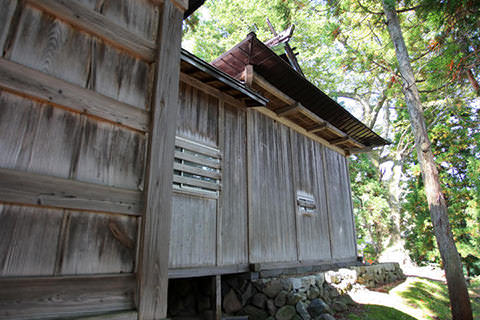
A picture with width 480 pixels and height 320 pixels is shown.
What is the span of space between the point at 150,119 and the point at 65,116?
1.91ft

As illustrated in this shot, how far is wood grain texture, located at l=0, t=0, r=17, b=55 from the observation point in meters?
1.70

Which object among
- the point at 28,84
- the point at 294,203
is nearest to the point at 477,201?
the point at 294,203

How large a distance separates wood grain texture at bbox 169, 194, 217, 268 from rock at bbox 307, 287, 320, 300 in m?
Result: 2.50

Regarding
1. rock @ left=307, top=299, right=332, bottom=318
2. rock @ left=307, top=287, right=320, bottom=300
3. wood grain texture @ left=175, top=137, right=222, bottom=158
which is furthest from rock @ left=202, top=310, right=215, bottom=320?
wood grain texture @ left=175, top=137, right=222, bottom=158

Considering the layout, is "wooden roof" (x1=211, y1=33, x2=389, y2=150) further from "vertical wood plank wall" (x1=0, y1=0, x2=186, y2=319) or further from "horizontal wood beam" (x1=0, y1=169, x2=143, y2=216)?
"horizontal wood beam" (x1=0, y1=169, x2=143, y2=216)

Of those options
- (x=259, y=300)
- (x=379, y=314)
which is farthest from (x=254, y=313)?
(x=379, y=314)

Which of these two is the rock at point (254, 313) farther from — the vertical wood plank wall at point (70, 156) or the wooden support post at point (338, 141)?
the wooden support post at point (338, 141)

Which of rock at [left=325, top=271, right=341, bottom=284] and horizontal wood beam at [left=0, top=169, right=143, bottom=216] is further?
rock at [left=325, top=271, right=341, bottom=284]

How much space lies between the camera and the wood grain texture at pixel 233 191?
19.1ft

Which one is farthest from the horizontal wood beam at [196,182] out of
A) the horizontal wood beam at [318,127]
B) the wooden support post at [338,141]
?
the wooden support post at [338,141]

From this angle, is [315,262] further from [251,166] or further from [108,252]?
[108,252]

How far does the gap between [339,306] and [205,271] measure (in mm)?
3719

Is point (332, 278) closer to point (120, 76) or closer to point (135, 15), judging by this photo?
point (120, 76)

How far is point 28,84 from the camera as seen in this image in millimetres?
1771
